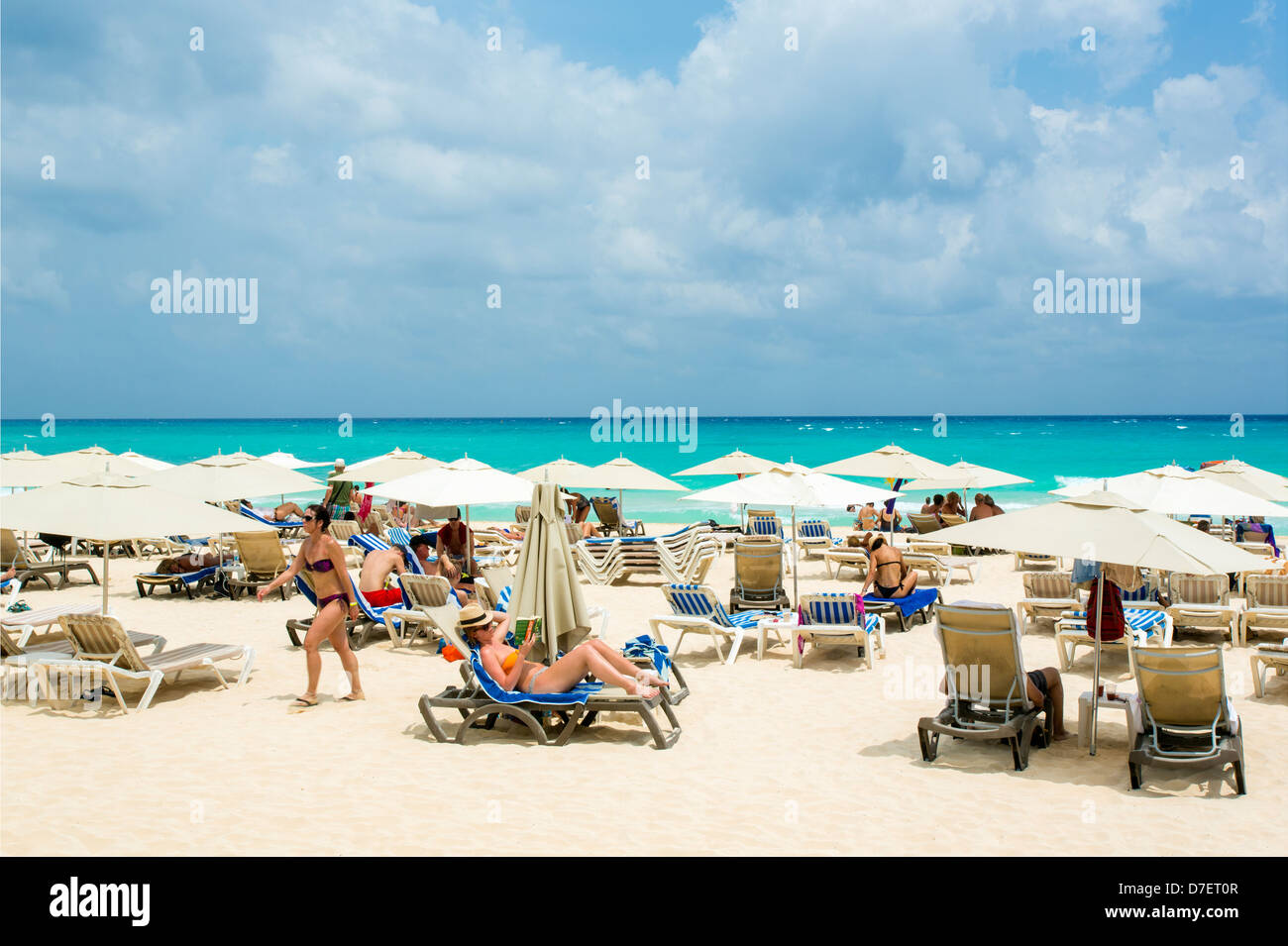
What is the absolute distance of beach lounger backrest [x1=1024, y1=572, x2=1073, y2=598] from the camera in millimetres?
10141

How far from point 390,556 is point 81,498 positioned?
122 inches

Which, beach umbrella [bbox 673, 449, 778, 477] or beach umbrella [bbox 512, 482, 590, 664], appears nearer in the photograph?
beach umbrella [bbox 512, 482, 590, 664]

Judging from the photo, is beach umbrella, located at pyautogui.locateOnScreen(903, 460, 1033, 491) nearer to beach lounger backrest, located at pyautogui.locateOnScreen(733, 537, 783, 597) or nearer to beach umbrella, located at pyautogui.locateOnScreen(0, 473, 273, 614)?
beach lounger backrest, located at pyautogui.locateOnScreen(733, 537, 783, 597)

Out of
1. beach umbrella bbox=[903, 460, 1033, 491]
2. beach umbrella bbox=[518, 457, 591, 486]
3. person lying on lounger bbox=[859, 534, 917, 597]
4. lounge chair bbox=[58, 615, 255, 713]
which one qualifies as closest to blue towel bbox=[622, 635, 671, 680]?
lounge chair bbox=[58, 615, 255, 713]

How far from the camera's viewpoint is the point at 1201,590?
9891 mm

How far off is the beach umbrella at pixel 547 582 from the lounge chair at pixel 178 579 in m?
6.80

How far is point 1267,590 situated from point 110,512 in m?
10.3

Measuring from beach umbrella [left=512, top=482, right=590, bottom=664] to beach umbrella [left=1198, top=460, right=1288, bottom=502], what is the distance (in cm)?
1056

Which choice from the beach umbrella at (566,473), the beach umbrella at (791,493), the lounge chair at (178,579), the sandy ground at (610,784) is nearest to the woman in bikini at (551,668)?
the sandy ground at (610,784)

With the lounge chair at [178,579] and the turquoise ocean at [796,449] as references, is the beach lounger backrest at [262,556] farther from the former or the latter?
the turquoise ocean at [796,449]

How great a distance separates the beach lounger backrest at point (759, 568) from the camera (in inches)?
418

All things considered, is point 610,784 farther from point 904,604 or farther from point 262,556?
point 262,556
